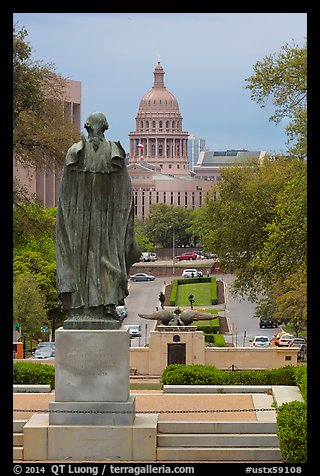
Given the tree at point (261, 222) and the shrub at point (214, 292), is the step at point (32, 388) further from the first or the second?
the shrub at point (214, 292)

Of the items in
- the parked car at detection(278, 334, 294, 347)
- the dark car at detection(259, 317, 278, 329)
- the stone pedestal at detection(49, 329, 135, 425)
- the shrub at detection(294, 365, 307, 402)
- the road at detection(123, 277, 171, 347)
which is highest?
the stone pedestal at detection(49, 329, 135, 425)

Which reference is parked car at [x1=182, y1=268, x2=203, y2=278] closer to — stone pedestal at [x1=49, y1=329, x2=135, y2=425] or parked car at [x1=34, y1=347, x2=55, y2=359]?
parked car at [x1=34, y1=347, x2=55, y2=359]

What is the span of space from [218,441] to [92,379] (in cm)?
193

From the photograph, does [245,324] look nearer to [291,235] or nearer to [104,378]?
[291,235]

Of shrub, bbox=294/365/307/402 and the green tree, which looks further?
the green tree

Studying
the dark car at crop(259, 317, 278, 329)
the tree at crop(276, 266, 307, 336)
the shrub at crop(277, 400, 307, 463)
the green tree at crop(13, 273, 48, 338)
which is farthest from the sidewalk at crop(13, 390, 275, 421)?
the dark car at crop(259, 317, 278, 329)

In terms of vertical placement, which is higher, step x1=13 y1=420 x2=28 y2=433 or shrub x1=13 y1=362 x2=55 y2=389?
step x1=13 y1=420 x2=28 y2=433

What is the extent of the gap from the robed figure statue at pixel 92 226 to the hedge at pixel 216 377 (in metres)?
6.29

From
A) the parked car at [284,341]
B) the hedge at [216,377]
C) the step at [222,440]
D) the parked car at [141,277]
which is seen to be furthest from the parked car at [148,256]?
the step at [222,440]

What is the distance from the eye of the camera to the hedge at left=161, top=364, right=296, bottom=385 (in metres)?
25.0

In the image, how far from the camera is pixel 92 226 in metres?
19.0

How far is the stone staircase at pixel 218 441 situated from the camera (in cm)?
1852

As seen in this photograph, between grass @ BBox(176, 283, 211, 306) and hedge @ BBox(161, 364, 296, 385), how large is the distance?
63.0 m
